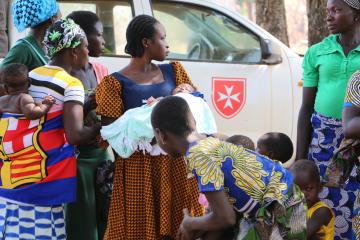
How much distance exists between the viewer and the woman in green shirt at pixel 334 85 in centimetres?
455

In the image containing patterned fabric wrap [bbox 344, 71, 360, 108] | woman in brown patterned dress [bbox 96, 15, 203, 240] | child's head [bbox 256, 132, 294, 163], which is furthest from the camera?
child's head [bbox 256, 132, 294, 163]

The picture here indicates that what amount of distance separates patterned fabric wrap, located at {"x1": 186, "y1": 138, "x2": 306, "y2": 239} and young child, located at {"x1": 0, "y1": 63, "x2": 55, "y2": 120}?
119 centimetres

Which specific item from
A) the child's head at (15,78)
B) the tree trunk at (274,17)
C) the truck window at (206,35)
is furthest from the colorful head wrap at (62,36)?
the tree trunk at (274,17)

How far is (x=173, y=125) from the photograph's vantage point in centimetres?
356

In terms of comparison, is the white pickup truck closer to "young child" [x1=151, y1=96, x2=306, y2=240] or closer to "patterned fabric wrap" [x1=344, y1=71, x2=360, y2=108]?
"patterned fabric wrap" [x1=344, y1=71, x2=360, y2=108]

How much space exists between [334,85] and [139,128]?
1142 millimetres

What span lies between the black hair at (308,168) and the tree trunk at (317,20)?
440 centimetres

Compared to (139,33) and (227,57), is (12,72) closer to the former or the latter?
(139,33)

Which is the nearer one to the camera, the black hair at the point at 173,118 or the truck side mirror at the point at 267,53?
the black hair at the point at 173,118

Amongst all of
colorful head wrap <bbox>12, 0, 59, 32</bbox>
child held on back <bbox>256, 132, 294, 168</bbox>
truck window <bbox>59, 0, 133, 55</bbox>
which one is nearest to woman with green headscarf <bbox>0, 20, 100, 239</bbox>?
colorful head wrap <bbox>12, 0, 59, 32</bbox>

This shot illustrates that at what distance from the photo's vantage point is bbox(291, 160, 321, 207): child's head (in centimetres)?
452

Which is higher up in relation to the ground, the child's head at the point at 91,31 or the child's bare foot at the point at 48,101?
the child's head at the point at 91,31

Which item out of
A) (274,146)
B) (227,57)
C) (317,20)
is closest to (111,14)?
(227,57)

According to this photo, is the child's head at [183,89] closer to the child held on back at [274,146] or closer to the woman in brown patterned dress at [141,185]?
the woman in brown patterned dress at [141,185]
